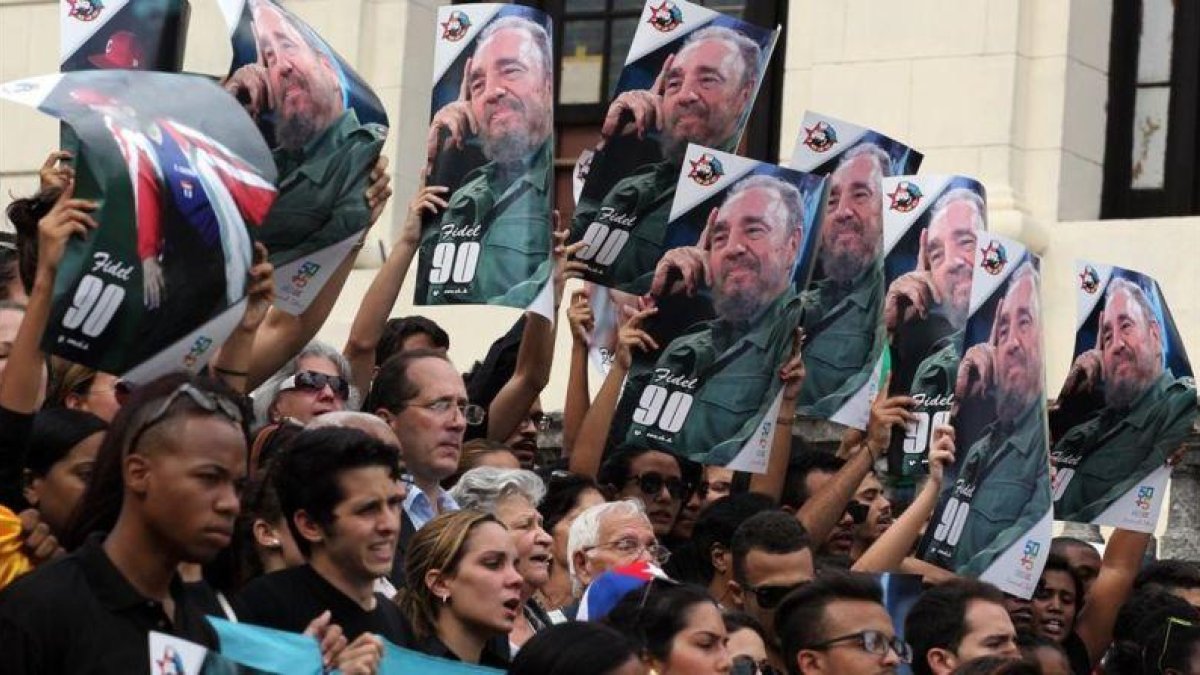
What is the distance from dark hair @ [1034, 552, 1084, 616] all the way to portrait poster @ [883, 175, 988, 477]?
0.61 metres

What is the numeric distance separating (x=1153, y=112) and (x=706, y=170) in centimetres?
444

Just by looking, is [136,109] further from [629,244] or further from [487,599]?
[629,244]

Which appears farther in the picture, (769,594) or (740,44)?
(740,44)

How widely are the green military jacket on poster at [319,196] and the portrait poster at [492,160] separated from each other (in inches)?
32.4

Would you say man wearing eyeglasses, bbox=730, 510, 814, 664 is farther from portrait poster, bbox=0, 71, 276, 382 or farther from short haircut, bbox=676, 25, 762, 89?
portrait poster, bbox=0, 71, 276, 382

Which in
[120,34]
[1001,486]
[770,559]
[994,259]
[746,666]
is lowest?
[746,666]

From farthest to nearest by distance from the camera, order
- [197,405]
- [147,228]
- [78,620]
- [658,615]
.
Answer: [658,615] → [147,228] → [197,405] → [78,620]

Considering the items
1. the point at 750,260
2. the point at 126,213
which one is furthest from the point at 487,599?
the point at 750,260

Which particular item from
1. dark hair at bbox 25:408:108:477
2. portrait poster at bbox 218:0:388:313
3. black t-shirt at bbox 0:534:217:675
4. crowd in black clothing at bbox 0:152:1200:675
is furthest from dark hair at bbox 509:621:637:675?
portrait poster at bbox 218:0:388:313

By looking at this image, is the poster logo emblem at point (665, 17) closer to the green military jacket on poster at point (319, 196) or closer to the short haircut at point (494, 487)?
the green military jacket on poster at point (319, 196)

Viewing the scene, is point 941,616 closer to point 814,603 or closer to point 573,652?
point 814,603

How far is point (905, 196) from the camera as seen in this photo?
10797 millimetres

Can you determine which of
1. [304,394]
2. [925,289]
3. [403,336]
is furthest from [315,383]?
[925,289]

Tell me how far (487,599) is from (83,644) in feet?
5.97
